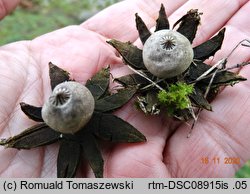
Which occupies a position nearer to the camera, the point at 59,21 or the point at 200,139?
the point at 200,139

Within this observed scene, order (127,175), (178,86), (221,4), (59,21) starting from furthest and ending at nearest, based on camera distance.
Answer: (59,21) → (221,4) → (178,86) → (127,175)

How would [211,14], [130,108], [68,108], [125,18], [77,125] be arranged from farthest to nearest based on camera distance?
[125,18], [211,14], [130,108], [77,125], [68,108]

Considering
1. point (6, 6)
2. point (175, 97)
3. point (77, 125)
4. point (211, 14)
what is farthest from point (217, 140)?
point (6, 6)

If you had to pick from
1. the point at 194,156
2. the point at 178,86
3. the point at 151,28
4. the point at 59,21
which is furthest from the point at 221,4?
A: the point at 59,21

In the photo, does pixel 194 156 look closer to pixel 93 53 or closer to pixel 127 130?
pixel 127 130

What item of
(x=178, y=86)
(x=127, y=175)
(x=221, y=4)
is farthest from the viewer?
(x=221, y=4)

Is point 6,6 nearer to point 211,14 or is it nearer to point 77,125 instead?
point 77,125
